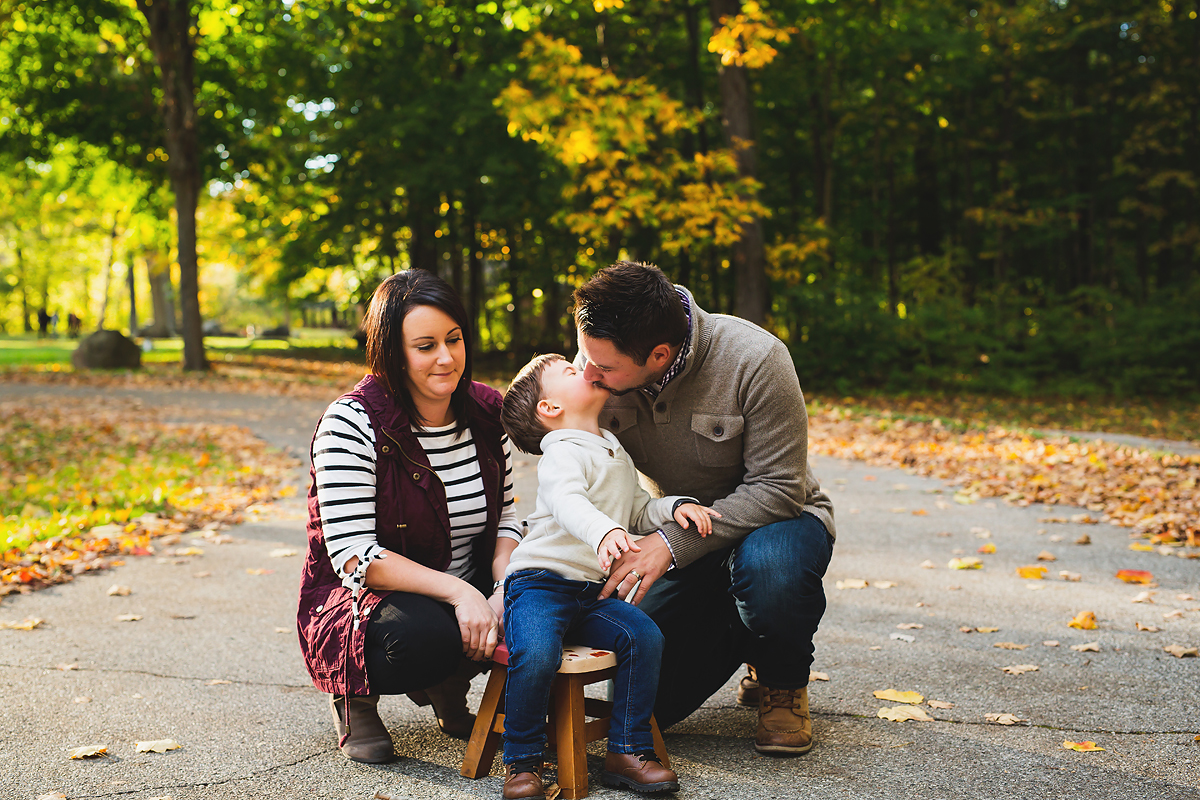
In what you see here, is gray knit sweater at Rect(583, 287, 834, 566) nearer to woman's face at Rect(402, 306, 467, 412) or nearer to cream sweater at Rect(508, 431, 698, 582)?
cream sweater at Rect(508, 431, 698, 582)

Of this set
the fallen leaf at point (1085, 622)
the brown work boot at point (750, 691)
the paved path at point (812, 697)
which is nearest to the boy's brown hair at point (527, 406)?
the paved path at point (812, 697)

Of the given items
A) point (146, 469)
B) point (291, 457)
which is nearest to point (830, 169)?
point (291, 457)

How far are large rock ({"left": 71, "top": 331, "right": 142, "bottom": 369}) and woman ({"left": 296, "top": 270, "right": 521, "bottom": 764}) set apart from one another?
19.2 m

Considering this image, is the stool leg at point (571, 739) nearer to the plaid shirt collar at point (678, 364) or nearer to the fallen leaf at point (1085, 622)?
the plaid shirt collar at point (678, 364)

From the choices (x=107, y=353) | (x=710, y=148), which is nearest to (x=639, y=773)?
(x=710, y=148)

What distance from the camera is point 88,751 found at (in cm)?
300

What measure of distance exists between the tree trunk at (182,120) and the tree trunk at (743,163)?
10.4 meters

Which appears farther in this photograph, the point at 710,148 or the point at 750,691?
the point at 710,148

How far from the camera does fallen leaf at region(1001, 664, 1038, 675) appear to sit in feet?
12.2

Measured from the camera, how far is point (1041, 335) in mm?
16516

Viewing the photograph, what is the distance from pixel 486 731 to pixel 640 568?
25.7 inches

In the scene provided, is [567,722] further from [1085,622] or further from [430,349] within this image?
[1085,622]

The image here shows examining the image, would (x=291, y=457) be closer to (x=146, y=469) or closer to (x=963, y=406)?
(x=146, y=469)

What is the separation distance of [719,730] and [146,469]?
269 inches
